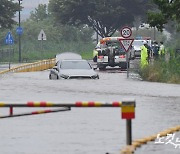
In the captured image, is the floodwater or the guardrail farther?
the guardrail

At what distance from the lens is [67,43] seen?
10175 centimetres

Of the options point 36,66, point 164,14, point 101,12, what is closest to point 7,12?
point 101,12

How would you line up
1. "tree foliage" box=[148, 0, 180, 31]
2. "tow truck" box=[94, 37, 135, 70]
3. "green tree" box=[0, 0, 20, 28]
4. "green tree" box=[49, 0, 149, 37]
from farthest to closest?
"green tree" box=[49, 0, 149, 37] → "green tree" box=[0, 0, 20, 28] → "tow truck" box=[94, 37, 135, 70] → "tree foliage" box=[148, 0, 180, 31]

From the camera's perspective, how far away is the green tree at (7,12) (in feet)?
257

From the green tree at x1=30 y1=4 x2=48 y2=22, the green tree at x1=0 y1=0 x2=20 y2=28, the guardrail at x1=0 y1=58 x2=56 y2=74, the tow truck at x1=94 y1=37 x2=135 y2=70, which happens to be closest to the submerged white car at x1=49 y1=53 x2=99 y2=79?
the tow truck at x1=94 y1=37 x2=135 y2=70

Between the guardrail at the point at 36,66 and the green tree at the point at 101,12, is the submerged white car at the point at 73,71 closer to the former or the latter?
the guardrail at the point at 36,66

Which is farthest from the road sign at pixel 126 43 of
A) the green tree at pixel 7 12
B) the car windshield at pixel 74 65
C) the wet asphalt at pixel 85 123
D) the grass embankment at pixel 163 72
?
the green tree at pixel 7 12

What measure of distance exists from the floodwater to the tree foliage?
2415 mm

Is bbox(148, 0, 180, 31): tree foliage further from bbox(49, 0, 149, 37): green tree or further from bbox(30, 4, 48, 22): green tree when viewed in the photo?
bbox(30, 4, 48, 22): green tree

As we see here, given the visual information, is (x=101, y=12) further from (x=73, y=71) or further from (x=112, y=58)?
(x=73, y=71)

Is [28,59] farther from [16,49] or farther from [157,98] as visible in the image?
[157,98]

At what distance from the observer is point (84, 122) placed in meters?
20.6

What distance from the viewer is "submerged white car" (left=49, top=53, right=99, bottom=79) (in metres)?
40.7

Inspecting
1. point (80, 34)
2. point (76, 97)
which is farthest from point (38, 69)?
point (80, 34)
